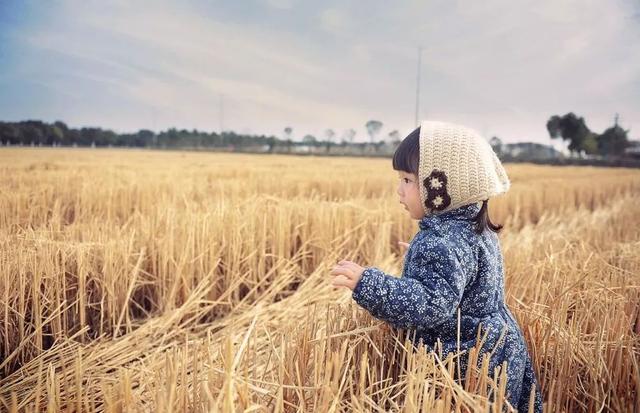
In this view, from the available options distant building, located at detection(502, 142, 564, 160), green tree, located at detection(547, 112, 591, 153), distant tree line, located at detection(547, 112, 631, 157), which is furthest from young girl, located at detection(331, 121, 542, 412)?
green tree, located at detection(547, 112, 591, 153)

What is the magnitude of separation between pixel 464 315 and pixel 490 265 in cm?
17

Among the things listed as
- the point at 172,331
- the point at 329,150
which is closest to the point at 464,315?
the point at 172,331

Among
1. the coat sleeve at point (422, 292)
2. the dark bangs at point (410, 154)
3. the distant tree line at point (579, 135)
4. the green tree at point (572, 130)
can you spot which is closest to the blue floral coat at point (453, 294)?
the coat sleeve at point (422, 292)

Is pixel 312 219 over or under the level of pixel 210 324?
over

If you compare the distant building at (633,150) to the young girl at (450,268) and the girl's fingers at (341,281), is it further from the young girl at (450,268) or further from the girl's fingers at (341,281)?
the girl's fingers at (341,281)

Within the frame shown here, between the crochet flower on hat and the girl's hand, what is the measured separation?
12.1 inches

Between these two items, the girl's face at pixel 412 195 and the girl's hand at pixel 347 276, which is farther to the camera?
the girl's face at pixel 412 195

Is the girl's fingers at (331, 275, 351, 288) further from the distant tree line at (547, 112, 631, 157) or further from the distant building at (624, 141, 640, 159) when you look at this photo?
the distant tree line at (547, 112, 631, 157)

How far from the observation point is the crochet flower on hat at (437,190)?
1.25 meters

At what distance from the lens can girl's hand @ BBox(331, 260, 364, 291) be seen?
1.15 metres

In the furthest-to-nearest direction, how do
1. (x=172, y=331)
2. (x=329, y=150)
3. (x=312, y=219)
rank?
(x=329, y=150)
(x=312, y=219)
(x=172, y=331)

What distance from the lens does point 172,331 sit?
1897 mm

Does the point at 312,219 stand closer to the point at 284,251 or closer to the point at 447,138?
the point at 284,251

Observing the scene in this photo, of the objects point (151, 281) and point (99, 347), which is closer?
point (99, 347)
